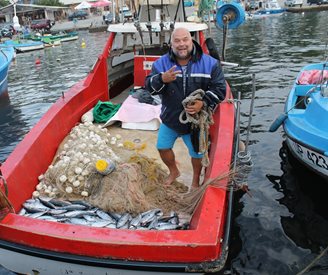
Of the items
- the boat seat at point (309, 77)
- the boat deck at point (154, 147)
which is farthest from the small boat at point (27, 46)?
the boat seat at point (309, 77)

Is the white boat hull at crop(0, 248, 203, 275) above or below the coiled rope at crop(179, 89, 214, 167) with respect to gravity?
below

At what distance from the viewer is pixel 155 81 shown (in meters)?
4.07

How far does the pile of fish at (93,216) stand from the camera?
12.5ft

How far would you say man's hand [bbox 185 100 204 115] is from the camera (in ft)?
12.8

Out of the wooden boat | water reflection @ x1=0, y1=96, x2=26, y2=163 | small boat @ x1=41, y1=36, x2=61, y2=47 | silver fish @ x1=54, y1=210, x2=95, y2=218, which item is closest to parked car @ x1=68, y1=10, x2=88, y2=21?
small boat @ x1=41, y1=36, x2=61, y2=47

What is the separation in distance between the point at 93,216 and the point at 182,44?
2087 millimetres

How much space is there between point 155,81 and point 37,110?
9.07m

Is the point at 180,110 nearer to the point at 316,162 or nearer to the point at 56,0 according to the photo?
the point at 316,162

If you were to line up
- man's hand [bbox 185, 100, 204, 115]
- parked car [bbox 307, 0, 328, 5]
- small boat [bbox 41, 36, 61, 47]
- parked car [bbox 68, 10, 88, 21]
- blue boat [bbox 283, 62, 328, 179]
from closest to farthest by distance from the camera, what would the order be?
man's hand [bbox 185, 100, 204, 115]
blue boat [bbox 283, 62, 328, 179]
small boat [bbox 41, 36, 61, 47]
parked car [bbox 307, 0, 328, 5]
parked car [bbox 68, 10, 88, 21]

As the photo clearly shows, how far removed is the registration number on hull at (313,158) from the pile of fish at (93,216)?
94.4 inches

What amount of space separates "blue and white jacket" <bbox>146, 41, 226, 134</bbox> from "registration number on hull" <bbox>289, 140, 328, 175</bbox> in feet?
6.71

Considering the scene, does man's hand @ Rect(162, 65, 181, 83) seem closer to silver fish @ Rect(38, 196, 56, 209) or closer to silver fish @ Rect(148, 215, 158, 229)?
silver fish @ Rect(148, 215, 158, 229)

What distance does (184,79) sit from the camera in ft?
13.6

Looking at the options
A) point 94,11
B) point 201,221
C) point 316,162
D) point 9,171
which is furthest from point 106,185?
Answer: point 94,11
